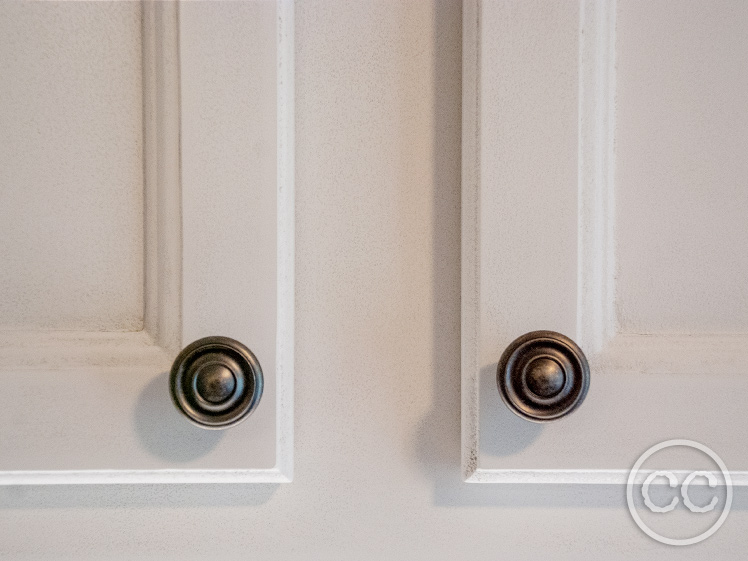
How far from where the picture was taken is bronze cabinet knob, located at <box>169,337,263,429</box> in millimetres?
278

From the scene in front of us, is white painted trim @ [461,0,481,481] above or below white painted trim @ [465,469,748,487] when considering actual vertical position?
above

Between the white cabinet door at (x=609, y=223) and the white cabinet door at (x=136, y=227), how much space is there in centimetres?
12

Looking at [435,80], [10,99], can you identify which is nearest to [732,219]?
[435,80]

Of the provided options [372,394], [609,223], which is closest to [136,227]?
[372,394]

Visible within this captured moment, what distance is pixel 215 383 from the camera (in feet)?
0.91

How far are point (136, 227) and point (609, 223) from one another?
0.28m

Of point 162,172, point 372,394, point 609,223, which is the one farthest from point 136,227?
point 609,223

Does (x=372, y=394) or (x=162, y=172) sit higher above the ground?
(x=162, y=172)

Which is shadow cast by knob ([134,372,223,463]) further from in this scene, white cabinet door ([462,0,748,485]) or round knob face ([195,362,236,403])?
white cabinet door ([462,0,748,485])

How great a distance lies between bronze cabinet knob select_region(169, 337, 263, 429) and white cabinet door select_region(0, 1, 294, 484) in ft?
0.08

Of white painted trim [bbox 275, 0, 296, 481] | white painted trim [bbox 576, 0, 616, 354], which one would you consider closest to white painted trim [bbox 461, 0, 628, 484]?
white painted trim [bbox 576, 0, 616, 354]
